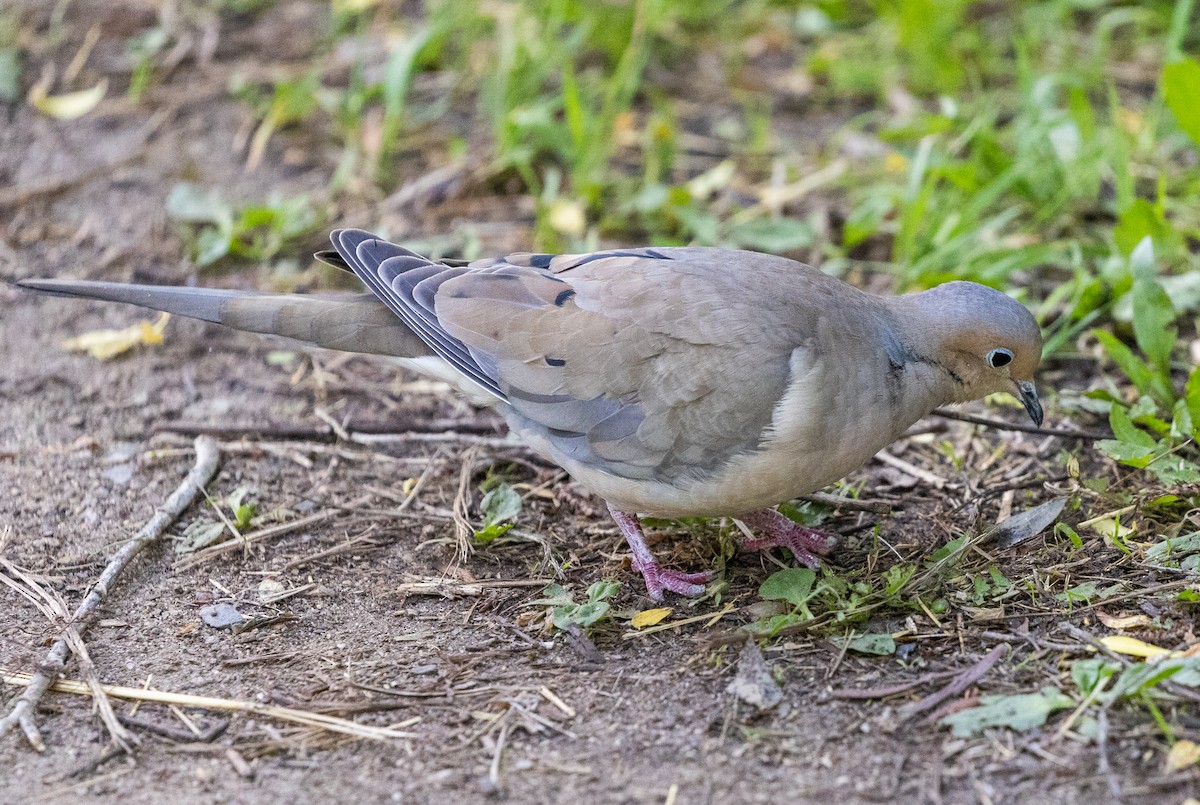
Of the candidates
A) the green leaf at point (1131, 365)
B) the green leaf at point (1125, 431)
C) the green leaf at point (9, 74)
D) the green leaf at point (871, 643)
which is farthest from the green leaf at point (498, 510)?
the green leaf at point (9, 74)

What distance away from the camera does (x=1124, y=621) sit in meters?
3.28

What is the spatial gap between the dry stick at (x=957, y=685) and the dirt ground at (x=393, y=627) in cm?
3

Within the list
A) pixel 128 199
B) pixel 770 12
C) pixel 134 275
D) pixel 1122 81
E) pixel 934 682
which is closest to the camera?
pixel 934 682

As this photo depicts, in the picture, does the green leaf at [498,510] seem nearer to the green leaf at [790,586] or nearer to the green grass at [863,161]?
the green grass at [863,161]

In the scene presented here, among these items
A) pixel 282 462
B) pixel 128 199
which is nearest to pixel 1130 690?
pixel 282 462

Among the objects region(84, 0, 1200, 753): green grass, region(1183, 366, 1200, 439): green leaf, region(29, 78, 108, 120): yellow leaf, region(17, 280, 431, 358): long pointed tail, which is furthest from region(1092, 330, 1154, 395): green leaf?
region(29, 78, 108, 120): yellow leaf

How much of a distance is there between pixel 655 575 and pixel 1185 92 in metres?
2.75

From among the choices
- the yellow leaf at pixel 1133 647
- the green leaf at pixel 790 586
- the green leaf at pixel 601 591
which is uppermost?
the yellow leaf at pixel 1133 647

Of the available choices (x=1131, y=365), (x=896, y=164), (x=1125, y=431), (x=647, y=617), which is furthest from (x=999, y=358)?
(x=896, y=164)

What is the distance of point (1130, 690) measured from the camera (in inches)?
114

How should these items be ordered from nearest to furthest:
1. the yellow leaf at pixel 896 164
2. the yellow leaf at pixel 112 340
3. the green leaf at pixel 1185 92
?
the green leaf at pixel 1185 92 → the yellow leaf at pixel 112 340 → the yellow leaf at pixel 896 164

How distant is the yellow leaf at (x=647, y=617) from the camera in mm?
3586

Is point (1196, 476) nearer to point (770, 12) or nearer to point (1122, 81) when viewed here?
point (1122, 81)

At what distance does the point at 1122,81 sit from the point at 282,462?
17.1 ft
